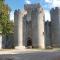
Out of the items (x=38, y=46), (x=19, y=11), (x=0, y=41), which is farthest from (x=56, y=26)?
(x=0, y=41)

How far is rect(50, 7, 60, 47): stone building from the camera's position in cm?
4769

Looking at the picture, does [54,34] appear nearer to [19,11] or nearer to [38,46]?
[38,46]

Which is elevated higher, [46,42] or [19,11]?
[19,11]

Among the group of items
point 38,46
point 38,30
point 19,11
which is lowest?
point 38,46

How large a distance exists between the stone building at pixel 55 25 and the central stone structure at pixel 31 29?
7.38 feet

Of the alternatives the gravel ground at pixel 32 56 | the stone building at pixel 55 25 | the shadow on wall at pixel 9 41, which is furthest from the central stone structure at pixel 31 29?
the gravel ground at pixel 32 56

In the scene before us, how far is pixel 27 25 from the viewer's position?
166 ft

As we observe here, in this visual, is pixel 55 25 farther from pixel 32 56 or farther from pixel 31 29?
pixel 32 56

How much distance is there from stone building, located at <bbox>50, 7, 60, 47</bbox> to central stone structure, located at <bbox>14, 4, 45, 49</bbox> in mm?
2249

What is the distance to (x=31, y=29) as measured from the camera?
49812mm

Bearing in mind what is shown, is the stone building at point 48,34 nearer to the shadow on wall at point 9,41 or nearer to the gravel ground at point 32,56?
the shadow on wall at point 9,41

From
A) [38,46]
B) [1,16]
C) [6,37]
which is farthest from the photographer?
[6,37]

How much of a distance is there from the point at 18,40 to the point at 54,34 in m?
7.69

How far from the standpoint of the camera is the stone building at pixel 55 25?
156 feet
